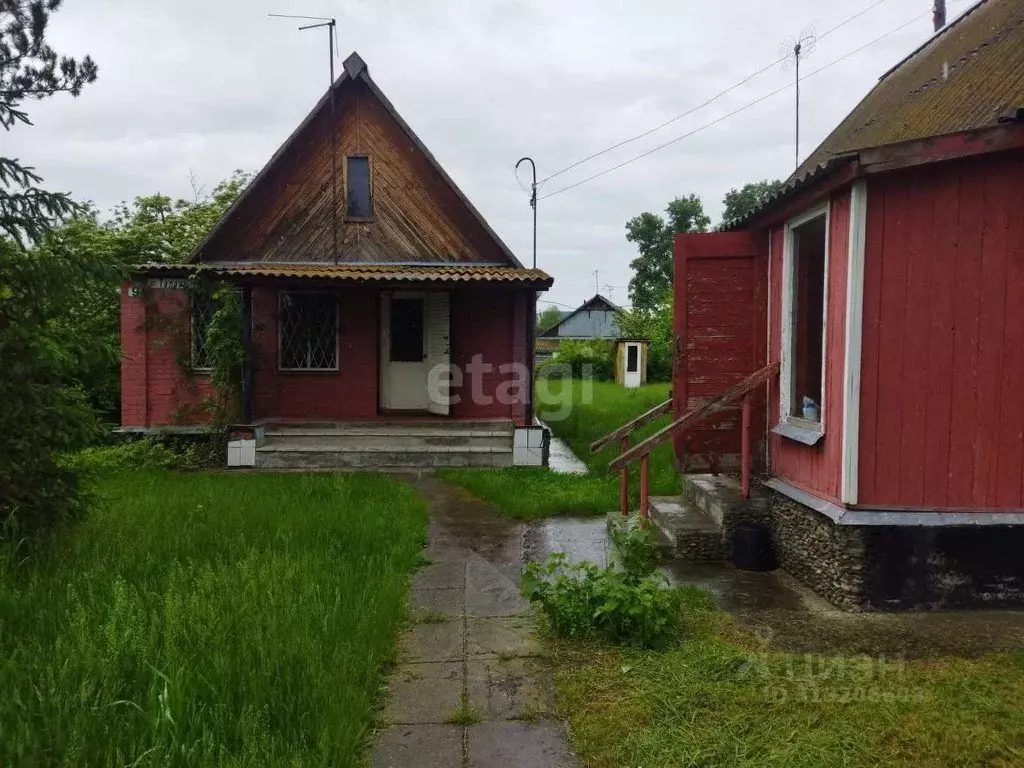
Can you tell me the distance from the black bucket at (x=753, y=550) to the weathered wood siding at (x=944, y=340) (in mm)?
1043

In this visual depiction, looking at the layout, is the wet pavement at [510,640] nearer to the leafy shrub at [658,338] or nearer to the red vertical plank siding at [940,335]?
the red vertical plank siding at [940,335]

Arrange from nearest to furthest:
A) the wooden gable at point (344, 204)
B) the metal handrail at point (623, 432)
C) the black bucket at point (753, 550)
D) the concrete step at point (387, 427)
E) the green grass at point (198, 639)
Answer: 1. the green grass at point (198, 639)
2. the black bucket at point (753, 550)
3. the metal handrail at point (623, 432)
4. the concrete step at point (387, 427)
5. the wooden gable at point (344, 204)

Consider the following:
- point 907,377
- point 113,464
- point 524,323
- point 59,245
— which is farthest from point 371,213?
point 907,377

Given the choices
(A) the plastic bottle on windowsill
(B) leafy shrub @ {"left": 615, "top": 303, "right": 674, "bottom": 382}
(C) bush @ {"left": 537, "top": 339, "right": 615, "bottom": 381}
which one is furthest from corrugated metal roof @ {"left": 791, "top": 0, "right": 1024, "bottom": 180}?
(C) bush @ {"left": 537, "top": 339, "right": 615, "bottom": 381}

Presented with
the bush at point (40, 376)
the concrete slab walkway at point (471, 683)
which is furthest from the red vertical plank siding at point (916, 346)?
the bush at point (40, 376)

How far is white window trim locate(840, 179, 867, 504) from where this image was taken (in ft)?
14.3

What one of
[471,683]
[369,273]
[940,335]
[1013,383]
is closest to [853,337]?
[940,335]

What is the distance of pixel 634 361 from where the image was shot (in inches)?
1136

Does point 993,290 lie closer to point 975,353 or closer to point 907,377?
point 975,353

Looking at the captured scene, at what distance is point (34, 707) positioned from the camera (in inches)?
108

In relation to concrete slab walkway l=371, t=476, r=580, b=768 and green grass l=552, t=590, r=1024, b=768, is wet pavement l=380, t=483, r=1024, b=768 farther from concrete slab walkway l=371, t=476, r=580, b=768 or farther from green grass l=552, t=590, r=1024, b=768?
green grass l=552, t=590, r=1024, b=768

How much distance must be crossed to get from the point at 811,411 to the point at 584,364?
2609cm

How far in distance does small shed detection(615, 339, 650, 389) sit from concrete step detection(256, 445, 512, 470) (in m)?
19.0

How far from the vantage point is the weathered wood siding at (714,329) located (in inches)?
245
